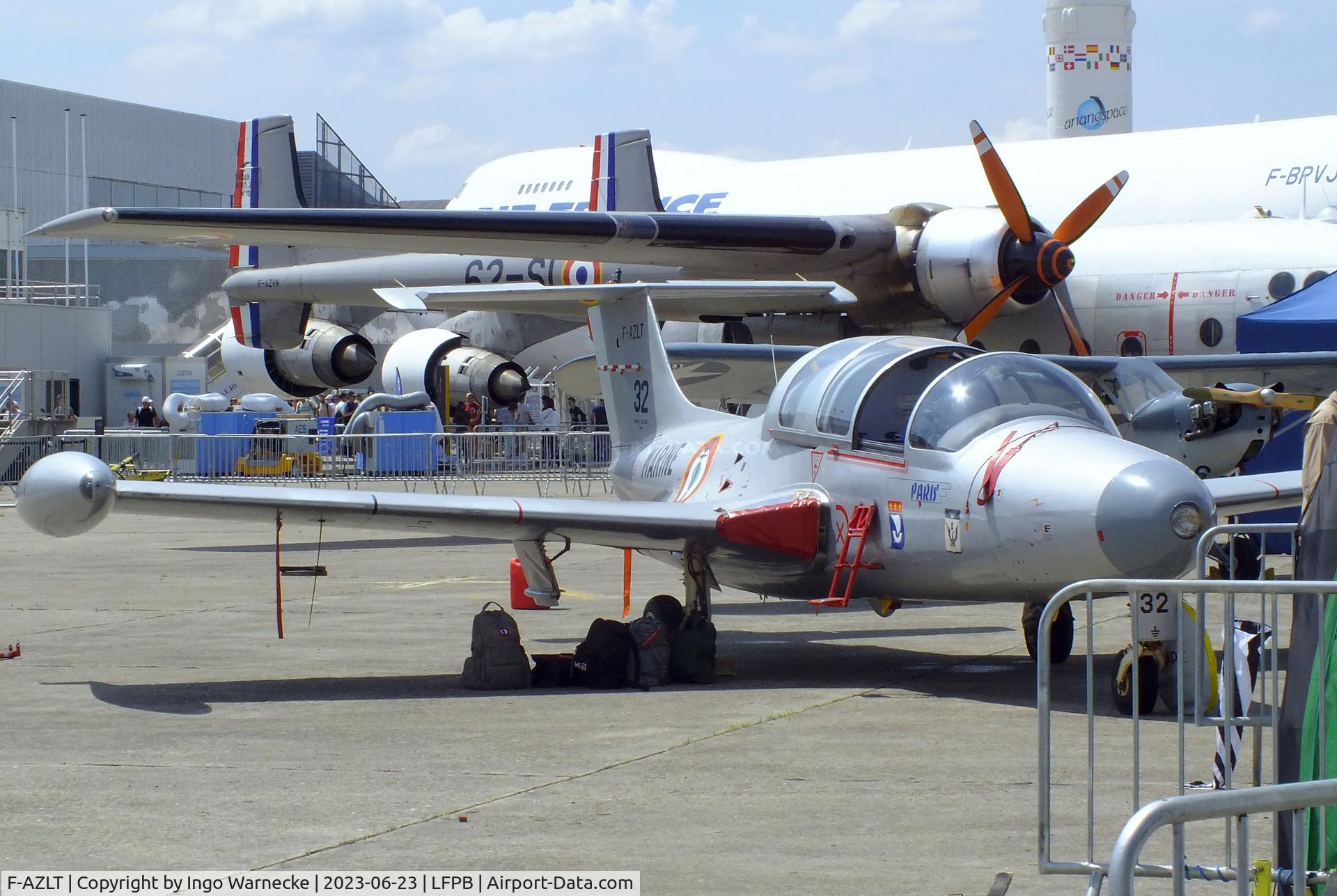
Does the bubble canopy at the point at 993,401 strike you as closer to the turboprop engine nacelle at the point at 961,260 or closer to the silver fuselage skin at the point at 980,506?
the silver fuselage skin at the point at 980,506

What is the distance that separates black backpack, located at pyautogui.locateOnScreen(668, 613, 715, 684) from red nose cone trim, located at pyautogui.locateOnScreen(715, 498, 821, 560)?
0.63 metres

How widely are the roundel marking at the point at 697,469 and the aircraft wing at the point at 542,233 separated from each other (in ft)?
26.8

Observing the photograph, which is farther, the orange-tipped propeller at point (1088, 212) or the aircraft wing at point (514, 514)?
the orange-tipped propeller at point (1088, 212)

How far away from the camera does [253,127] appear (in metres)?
26.2

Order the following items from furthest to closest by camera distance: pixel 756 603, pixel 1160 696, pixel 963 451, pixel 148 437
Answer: pixel 148 437 → pixel 756 603 → pixel 963 451 → pixel 1160 696

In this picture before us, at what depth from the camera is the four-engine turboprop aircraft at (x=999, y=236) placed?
18672 millimetres

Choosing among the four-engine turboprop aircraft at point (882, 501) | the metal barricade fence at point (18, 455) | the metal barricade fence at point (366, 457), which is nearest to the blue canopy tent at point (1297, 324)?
the four-engine turboprop aircraft at point (882, 501)

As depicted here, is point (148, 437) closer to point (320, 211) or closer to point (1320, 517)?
point (320, 211)

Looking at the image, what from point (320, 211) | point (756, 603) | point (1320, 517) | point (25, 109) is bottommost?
point (756, 603)

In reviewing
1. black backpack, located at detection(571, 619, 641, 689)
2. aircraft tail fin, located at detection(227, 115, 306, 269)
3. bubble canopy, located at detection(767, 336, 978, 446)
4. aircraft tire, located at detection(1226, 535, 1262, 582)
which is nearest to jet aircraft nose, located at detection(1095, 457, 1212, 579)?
bubble canopy, located at detection(767, 336, 978, 446)

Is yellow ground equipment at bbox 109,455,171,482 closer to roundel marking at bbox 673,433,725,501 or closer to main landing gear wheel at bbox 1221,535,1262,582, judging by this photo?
roundel marking at bbox 673,433,725,501

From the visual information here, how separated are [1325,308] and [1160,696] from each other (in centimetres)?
946

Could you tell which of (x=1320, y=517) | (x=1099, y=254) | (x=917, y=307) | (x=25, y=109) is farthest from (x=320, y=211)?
(x=25, y=109)

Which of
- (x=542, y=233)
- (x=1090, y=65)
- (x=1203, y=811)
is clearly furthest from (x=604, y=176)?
(x=1090, y=65)
